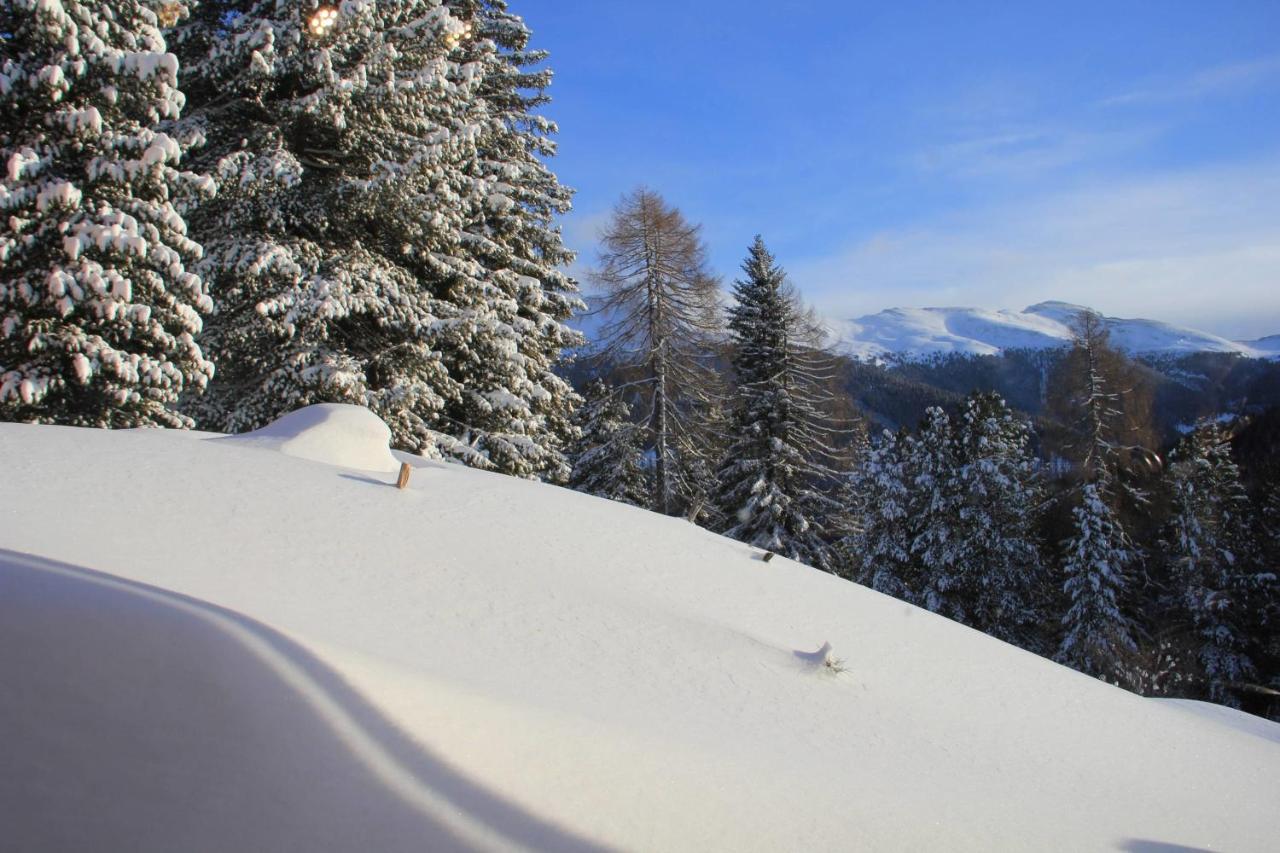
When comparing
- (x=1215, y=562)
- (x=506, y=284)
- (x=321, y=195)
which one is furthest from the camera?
(x=1215, y=562)

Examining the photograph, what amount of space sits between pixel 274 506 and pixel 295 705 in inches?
86.2

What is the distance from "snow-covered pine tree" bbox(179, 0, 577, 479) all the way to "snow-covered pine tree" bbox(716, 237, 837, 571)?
819 centimetres

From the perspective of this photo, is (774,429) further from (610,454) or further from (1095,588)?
(1095,588)

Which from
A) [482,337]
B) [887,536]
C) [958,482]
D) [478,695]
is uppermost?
[482,337]

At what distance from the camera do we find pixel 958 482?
23.0 metres

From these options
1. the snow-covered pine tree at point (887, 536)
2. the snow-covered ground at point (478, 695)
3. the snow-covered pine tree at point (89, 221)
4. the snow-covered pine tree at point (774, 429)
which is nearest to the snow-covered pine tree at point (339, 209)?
the snow-covered pine tree at point (89, 221)

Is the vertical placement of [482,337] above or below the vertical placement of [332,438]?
above

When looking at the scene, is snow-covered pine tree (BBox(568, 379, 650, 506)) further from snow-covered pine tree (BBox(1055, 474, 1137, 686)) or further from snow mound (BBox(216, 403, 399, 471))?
snow-covered pine tree (BBox(1055, 474, 1137, 686))

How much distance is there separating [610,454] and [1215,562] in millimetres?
18667

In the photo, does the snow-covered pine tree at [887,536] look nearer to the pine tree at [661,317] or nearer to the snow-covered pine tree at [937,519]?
the snow-covered pine tree at [937,519]

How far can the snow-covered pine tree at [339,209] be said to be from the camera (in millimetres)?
8789

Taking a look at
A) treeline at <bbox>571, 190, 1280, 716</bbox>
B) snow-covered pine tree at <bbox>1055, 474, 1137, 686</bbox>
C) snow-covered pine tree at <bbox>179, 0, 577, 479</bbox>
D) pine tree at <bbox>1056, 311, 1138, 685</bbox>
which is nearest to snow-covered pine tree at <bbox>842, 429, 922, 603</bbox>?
treeline at <bbox>571, 190, 1280, 716</bbox>

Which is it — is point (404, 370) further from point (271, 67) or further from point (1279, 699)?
point (1279, 699)

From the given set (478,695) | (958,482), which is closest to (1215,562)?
(958,482)
